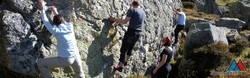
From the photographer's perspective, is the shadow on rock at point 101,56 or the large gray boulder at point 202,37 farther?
the large gray boulder at point 202,37

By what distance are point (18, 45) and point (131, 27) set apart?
14.5 ft

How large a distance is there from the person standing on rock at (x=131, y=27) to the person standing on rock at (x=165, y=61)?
3.84 feet

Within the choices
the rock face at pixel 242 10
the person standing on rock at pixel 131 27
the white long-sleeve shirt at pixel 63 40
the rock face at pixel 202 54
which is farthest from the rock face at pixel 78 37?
the rock face at pixel 242 10

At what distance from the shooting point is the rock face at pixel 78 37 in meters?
13.0

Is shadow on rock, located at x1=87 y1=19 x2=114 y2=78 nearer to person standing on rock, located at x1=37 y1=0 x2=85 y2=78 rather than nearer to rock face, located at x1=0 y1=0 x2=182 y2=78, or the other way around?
rock face, located at x1=0 y1=0 x2=182 y2=78

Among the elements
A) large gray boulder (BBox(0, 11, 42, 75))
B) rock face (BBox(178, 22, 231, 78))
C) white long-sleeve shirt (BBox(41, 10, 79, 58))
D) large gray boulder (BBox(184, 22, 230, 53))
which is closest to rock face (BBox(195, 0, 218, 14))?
large gray boulder (BBox(184, 22, 230, 53))

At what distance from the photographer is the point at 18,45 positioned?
1298cm

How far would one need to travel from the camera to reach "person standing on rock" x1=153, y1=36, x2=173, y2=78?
47.9 feet

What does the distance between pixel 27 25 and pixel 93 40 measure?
109 inches

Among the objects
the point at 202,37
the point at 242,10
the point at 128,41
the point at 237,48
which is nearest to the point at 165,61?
the point at 128,41

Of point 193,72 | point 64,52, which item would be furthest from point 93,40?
point 193,72

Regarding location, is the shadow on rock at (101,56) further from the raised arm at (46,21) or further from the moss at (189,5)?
the moss at (189,5)

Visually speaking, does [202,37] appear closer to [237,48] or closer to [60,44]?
[237,48]

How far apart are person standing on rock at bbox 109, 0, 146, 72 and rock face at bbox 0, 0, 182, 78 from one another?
1.40 feet
